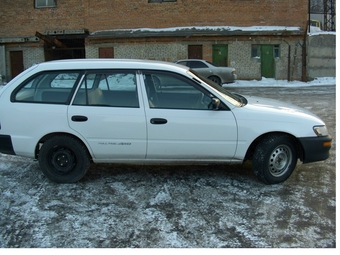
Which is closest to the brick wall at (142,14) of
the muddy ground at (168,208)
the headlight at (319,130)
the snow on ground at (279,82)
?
the snow on ground at (279,82)

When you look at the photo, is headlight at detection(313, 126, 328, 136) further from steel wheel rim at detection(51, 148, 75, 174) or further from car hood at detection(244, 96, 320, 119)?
steel wheel rim at detection(51, 148, 75, 174)

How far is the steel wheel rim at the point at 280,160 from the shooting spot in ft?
15.8

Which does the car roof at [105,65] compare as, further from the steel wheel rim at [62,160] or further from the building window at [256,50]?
the building window at [256,50]

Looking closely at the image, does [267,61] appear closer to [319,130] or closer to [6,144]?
[319,130]

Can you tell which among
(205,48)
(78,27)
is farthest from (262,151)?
(78,27)

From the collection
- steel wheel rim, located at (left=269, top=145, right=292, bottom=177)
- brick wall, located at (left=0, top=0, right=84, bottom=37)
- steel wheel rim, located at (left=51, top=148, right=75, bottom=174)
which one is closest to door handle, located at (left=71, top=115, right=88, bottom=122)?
steel wheel rim, located at (left=51, top=148, right=75, bottom=174)

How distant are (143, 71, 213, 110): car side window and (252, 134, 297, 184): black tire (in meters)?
0.89

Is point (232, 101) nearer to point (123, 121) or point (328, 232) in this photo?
point (123, 121)

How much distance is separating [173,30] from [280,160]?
20.0m

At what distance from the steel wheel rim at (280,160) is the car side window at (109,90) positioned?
1908 millimetres

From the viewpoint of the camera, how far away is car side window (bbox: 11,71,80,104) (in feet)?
16.1

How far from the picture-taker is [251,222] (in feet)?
12.8

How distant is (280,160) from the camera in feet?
16.0

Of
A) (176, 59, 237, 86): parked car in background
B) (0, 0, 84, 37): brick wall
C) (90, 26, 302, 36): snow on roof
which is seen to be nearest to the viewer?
(176, 59, 237, 86): parked car in background
